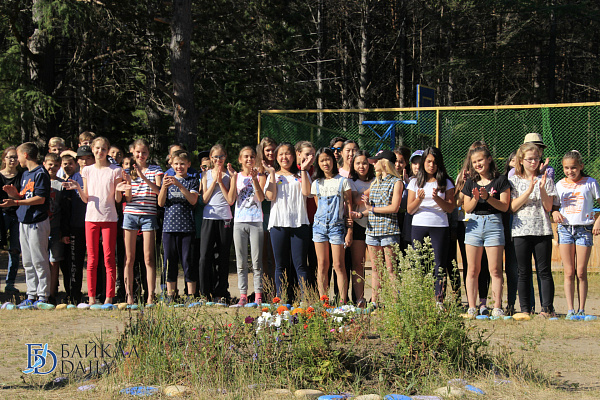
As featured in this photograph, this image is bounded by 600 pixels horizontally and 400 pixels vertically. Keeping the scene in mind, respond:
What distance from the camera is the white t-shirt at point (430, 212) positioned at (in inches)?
264

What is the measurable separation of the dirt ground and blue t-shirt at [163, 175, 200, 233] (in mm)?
1189

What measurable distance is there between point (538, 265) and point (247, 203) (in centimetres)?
334

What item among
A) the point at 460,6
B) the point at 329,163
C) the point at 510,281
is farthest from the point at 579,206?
the point at 460,6

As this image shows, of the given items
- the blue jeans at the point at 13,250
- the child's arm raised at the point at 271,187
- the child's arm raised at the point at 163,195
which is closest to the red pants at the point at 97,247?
the child's arm raised at the point at 163,195

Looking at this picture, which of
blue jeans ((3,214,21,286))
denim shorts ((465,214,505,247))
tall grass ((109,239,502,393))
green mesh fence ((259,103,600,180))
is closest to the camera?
tall grass ((109,239,502,393))

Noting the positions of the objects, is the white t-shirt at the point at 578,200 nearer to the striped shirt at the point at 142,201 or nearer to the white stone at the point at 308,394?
the white stone at the point at 308,394

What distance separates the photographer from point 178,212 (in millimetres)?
7398

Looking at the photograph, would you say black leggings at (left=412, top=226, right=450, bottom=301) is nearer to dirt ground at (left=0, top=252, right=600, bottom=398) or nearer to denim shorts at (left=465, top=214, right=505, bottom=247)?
denim shorts at (left=465, top=214, right=505, bottom=247)

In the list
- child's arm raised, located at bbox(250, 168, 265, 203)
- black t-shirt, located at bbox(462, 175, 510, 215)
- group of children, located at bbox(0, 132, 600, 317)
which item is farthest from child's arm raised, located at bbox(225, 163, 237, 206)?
black t-shirt, located at bbox(462, 175, 510, 215)

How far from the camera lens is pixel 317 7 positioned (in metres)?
32.3

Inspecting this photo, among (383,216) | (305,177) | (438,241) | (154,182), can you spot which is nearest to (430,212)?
(438,241)

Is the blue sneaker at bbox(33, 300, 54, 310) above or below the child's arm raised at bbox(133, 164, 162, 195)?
below

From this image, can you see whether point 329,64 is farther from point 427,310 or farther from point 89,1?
point 427,310

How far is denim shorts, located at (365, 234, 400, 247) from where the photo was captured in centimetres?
681
